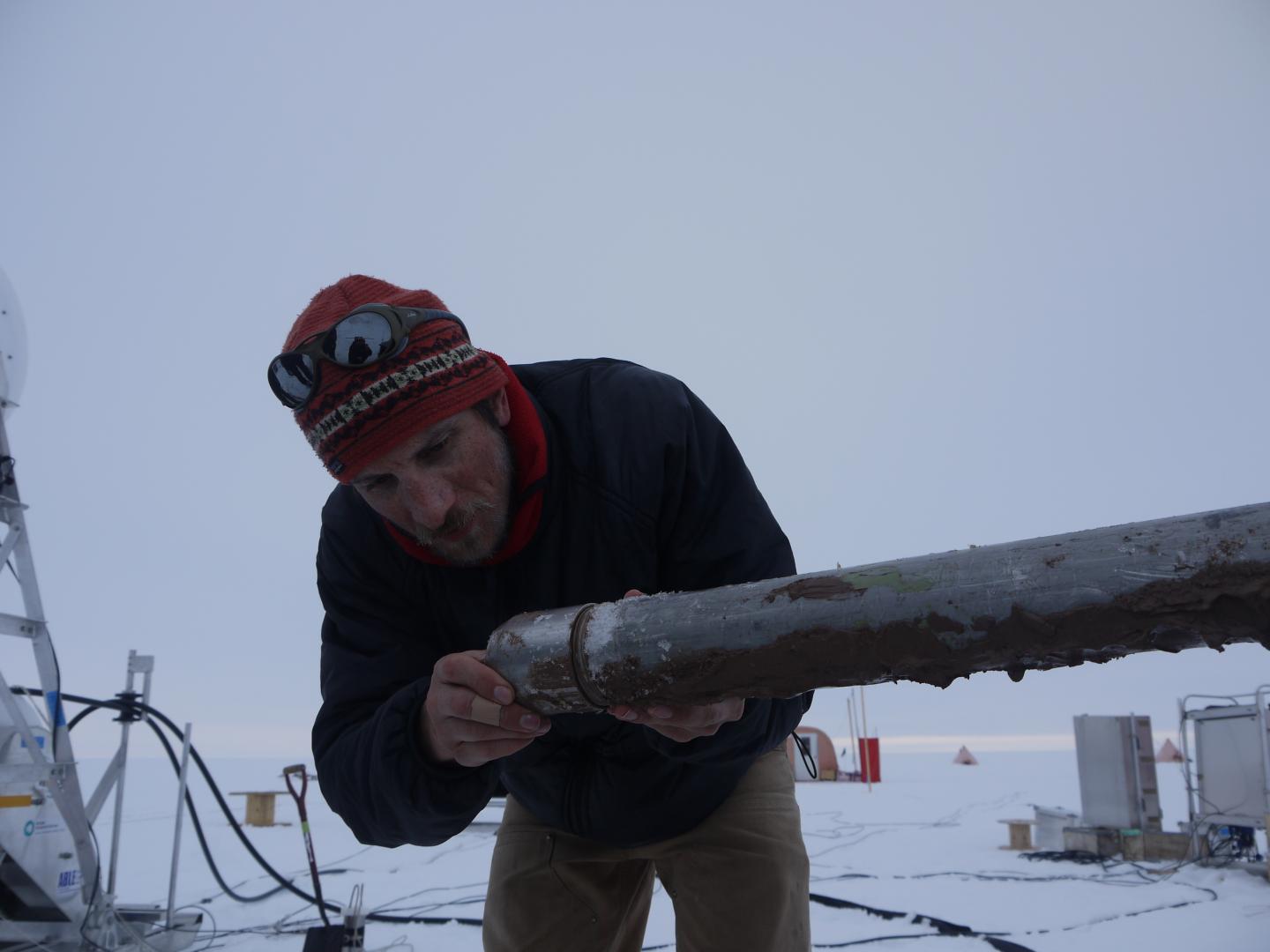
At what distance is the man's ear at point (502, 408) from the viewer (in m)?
1.82

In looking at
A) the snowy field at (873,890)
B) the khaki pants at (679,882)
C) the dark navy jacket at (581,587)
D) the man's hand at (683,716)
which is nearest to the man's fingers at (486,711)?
the man's hand at (683,716)

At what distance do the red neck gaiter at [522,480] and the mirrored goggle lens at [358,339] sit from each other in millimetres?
263

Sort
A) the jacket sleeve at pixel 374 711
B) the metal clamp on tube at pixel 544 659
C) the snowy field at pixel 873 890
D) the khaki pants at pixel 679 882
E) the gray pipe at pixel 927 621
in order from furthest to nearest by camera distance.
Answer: the snowy field at pixel 873 890
the khaki pants at pixel 679 882
the jacket sleeve at pixel 374 711
the metal clamp on tube at pixel 544 659
the gray pipe at pixel 927 621

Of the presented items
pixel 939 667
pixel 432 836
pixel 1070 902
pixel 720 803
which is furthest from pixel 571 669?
pixel 1070 902

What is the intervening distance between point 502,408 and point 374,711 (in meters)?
0.73

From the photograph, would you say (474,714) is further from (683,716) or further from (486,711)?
(683,716)

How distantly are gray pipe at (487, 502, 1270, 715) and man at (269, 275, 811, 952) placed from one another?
0.25 meters

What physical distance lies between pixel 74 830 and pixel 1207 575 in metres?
5.20

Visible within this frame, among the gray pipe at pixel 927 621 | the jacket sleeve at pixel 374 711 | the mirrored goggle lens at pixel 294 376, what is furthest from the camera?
the mirrored goggle lens at pixel 294 376

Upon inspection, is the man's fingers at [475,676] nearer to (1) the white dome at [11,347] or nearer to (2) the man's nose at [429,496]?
(2) the man's nose at [429,496]

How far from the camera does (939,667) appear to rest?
104 centimetres

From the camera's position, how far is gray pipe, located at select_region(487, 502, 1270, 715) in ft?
2.91

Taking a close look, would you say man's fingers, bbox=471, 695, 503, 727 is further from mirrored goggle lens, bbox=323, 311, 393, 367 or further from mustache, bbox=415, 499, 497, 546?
mirrored goggle lens, bbox=323, 311, 393, 367

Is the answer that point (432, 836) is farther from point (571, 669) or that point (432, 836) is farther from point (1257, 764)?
point (1257, 764)
